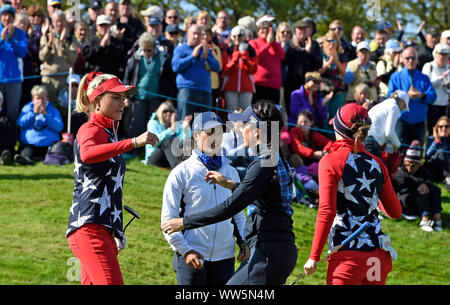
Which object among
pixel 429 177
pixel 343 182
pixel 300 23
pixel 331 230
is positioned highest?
pixel 300 23

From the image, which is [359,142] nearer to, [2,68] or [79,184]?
[79,184]

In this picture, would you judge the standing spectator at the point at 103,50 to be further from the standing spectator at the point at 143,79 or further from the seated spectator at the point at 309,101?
the seated spectator at the point at 309,101

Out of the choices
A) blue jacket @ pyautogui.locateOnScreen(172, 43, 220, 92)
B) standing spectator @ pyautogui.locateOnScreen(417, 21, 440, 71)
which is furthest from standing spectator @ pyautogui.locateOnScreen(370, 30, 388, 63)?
blue jacket @ pyautogui.locateOnScreen(172, 43, 220, 92)

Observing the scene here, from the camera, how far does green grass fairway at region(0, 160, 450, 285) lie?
26.7ft

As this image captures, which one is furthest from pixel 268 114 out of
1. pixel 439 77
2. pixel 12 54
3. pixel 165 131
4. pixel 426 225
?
pixel 439 77

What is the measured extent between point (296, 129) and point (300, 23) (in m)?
2.50

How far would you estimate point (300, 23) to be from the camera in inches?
535

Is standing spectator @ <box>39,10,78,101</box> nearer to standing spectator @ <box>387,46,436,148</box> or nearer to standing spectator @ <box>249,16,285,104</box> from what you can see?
standing spectator @ <box>249,16,285,104</box>

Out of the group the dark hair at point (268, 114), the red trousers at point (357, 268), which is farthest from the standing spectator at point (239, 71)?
the red trousers at point (357, 268)

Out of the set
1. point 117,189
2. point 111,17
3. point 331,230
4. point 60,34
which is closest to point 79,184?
point 117,189

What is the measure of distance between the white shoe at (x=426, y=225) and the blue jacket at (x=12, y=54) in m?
6.41

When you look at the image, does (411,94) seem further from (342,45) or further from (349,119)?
(349,119)

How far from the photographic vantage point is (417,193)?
1125 centimetres

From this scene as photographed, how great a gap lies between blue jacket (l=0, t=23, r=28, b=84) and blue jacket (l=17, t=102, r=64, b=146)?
0.51 m
